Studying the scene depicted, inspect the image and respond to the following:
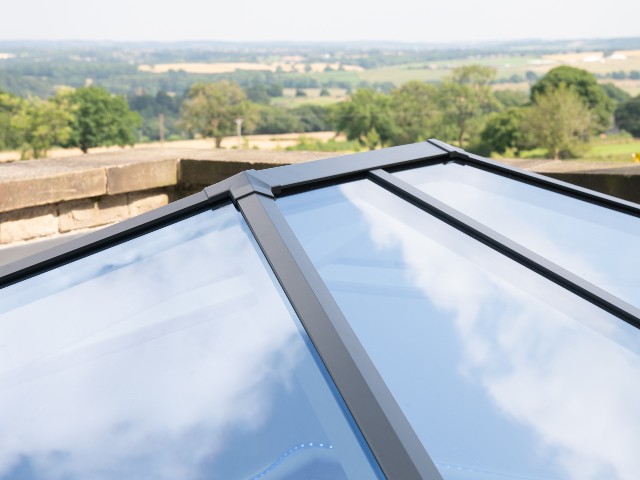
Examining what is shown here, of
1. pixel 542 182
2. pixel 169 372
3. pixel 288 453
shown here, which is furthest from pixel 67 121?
pixel 288 453

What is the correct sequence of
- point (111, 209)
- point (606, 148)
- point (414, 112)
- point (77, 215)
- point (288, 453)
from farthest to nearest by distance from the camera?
point (414, 112) → point (606, 148) → point (111, 209) → point (77, 215) → point (288, 453)

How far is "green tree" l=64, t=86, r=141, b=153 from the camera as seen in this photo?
212 ft

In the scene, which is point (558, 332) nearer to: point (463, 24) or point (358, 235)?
point (358, 235)

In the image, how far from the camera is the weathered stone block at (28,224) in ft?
10.7

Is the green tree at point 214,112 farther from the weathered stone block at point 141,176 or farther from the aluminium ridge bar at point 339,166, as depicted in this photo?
the aluminium ridge bar at point 339,166

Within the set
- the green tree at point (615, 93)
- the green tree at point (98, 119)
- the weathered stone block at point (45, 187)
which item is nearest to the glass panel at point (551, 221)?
the weathered stone block at point (45, 187)

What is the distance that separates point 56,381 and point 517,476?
57cm

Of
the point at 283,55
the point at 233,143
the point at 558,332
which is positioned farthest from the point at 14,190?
the point at 283,55

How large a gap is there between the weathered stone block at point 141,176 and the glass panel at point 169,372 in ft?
8.00

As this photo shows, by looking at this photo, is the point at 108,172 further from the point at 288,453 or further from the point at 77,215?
Answer: the point at 288,453

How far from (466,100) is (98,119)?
31.9m

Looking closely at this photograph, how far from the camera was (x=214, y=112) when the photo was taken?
70.8 meters

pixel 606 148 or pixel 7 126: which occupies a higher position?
pixel 606 148

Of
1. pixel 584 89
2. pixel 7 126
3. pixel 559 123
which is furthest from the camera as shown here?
pixel 584 89
